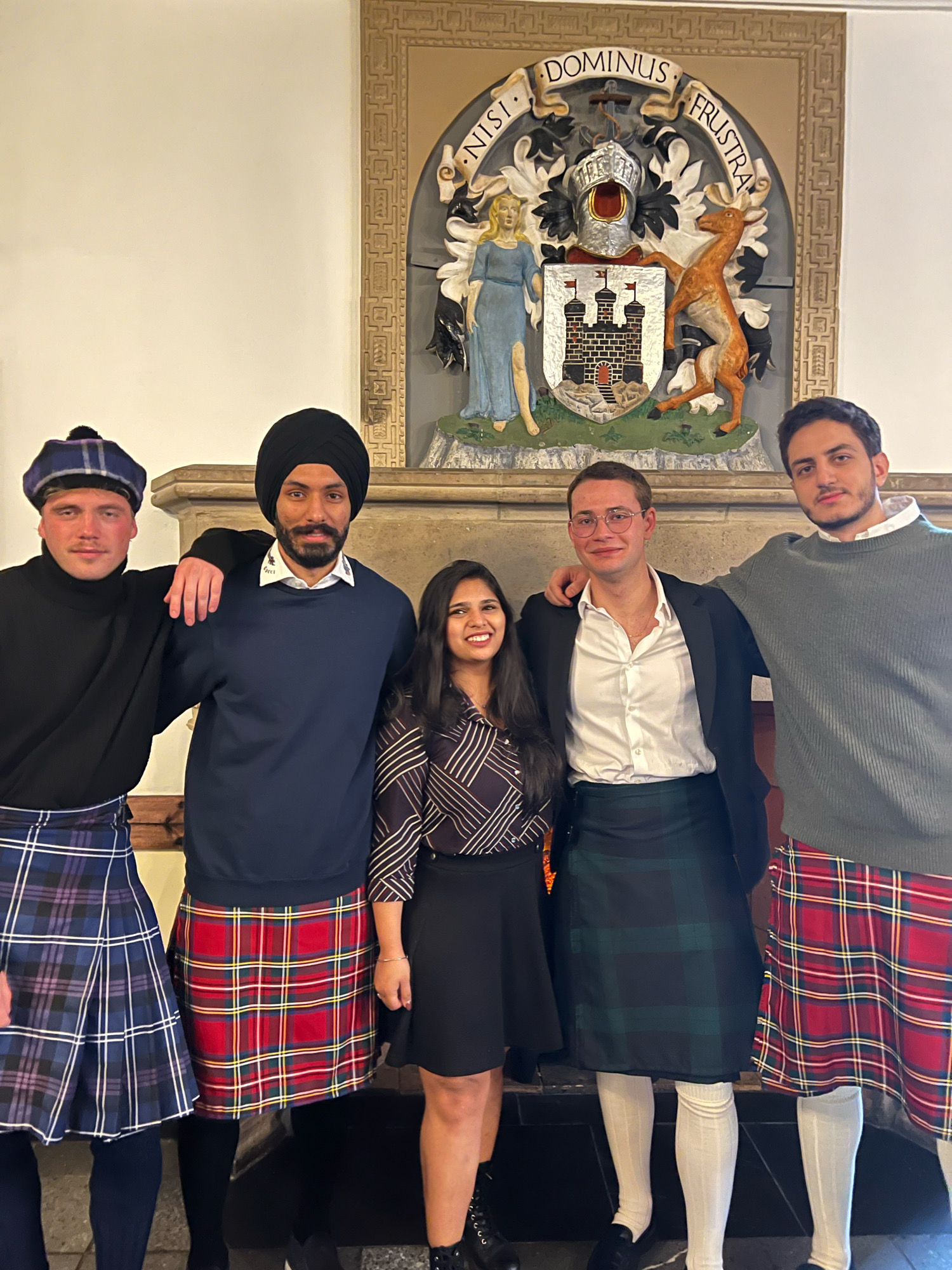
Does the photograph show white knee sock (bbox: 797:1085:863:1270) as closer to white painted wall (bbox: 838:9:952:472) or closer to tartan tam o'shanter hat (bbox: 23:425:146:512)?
tartan tam o'shanter hat (bbox: 23:425:146:512)

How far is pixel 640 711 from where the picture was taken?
1.80 metres

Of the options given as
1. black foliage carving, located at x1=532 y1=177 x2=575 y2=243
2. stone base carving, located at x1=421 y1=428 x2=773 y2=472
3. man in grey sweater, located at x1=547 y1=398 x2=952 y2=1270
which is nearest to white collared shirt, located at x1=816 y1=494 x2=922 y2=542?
man in grey sweater, located at x1=547 y1=398 x2=952 y2=1270

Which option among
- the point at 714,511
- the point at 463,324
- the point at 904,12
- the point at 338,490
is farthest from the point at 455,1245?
the point at 904,12

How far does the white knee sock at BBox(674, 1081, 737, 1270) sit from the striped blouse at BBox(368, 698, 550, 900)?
2.12 ft

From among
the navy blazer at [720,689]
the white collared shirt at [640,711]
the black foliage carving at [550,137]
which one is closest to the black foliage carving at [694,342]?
the black foliage carving at [550,137]

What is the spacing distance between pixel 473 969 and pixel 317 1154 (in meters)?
0.55

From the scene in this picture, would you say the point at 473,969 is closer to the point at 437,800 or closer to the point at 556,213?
the point at 437,800

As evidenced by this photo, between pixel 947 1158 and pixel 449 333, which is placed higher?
pixel 449 333

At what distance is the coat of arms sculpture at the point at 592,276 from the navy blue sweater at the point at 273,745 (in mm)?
1237

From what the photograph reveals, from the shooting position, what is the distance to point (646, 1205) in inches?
73.9

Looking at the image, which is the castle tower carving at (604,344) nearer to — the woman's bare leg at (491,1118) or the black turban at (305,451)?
the black turban at (305,451)

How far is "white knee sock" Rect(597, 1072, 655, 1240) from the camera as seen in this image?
73.1 inches

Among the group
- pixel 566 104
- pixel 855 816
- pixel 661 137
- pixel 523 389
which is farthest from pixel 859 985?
pixel 566 104

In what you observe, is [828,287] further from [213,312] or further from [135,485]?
[135,485]
